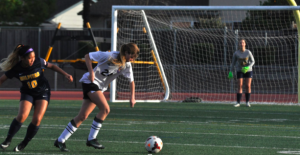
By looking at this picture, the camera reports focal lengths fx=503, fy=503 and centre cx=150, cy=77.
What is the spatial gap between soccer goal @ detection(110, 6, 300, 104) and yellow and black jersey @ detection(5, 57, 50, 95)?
10.0m

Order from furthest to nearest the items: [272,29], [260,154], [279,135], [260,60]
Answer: [260,60] → [272,29] → [279,135] → [260,154]

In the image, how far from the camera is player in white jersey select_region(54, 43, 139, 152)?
6.52 meters

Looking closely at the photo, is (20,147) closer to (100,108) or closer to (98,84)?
(100,108)

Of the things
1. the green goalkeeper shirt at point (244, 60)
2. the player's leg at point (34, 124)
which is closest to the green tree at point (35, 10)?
the green goalkeeper shirt at point (244, 60)

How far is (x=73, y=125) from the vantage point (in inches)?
259

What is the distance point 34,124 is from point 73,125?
1.64ft

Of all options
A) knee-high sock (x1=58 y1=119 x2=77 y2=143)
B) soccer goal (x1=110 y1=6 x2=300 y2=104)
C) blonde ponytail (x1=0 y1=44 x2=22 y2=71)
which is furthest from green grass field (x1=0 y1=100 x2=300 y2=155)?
soccer goal (x1=110 y1=6 x2=300 y2=104)

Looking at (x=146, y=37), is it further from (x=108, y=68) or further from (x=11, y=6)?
(x=11, y=6)

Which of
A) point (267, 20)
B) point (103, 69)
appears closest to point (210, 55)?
point (267, 20)

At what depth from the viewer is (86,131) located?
8734 millimetres

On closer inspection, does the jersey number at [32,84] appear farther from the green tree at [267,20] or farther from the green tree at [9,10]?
the green tree at [9,10]

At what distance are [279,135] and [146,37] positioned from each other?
1014 centimetres

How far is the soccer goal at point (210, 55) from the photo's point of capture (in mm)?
17516

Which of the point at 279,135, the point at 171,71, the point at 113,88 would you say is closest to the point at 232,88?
the point at 171,71
